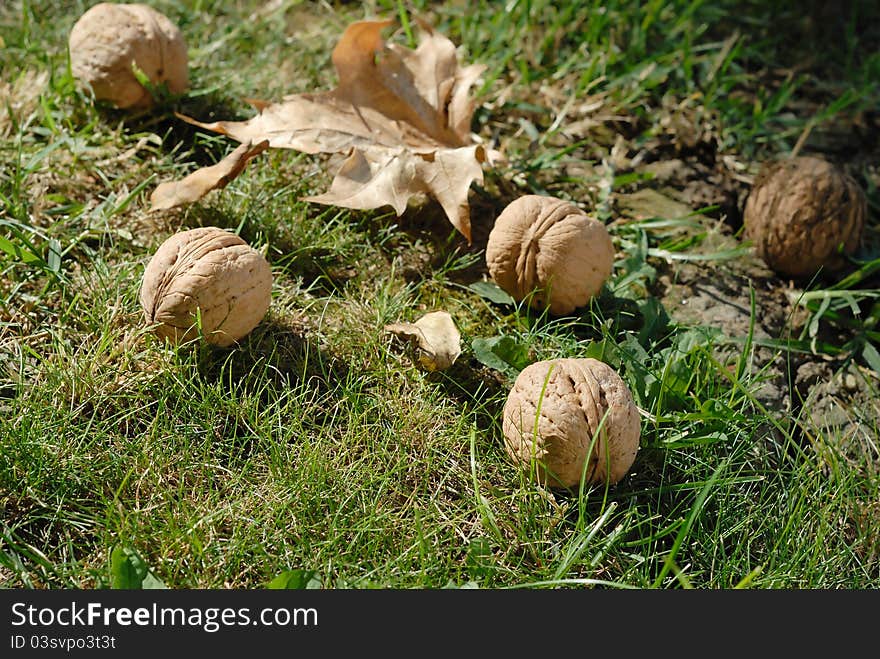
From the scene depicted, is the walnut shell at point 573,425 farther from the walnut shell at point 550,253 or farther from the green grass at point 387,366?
the walnut shell at point 550,253

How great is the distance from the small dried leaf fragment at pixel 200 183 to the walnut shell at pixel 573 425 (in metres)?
0.99

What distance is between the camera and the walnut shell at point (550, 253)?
7.25 feet

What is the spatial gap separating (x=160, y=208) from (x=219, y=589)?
1.07 metres

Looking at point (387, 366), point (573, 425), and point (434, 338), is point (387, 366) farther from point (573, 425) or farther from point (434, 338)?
→ point (573, 425)

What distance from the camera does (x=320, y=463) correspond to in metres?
1.92

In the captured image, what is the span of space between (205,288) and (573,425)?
84 centimetres

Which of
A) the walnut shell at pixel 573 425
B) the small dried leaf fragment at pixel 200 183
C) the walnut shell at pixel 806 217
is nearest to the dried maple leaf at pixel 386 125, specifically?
the small dried leaf fragment at pixel 200 183

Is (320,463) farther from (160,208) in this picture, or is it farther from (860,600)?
(860,600)

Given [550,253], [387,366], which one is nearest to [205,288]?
[387,366]

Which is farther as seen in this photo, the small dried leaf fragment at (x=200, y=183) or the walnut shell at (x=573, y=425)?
the small dried leaf fragment at (x=200, y=183)

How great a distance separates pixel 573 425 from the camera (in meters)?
1.84

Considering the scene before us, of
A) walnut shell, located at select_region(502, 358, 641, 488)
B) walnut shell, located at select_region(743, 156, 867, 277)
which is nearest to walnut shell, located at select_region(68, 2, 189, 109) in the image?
walnut shell, located at select_region(502, 358, 641, 488)

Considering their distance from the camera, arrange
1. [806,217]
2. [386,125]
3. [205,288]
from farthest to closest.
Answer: [386,125] < [806,217] < [205,288]

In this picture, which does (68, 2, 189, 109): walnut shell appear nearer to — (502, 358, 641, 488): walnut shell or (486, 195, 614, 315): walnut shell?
(486, 195, 614, 315): walnut shell
